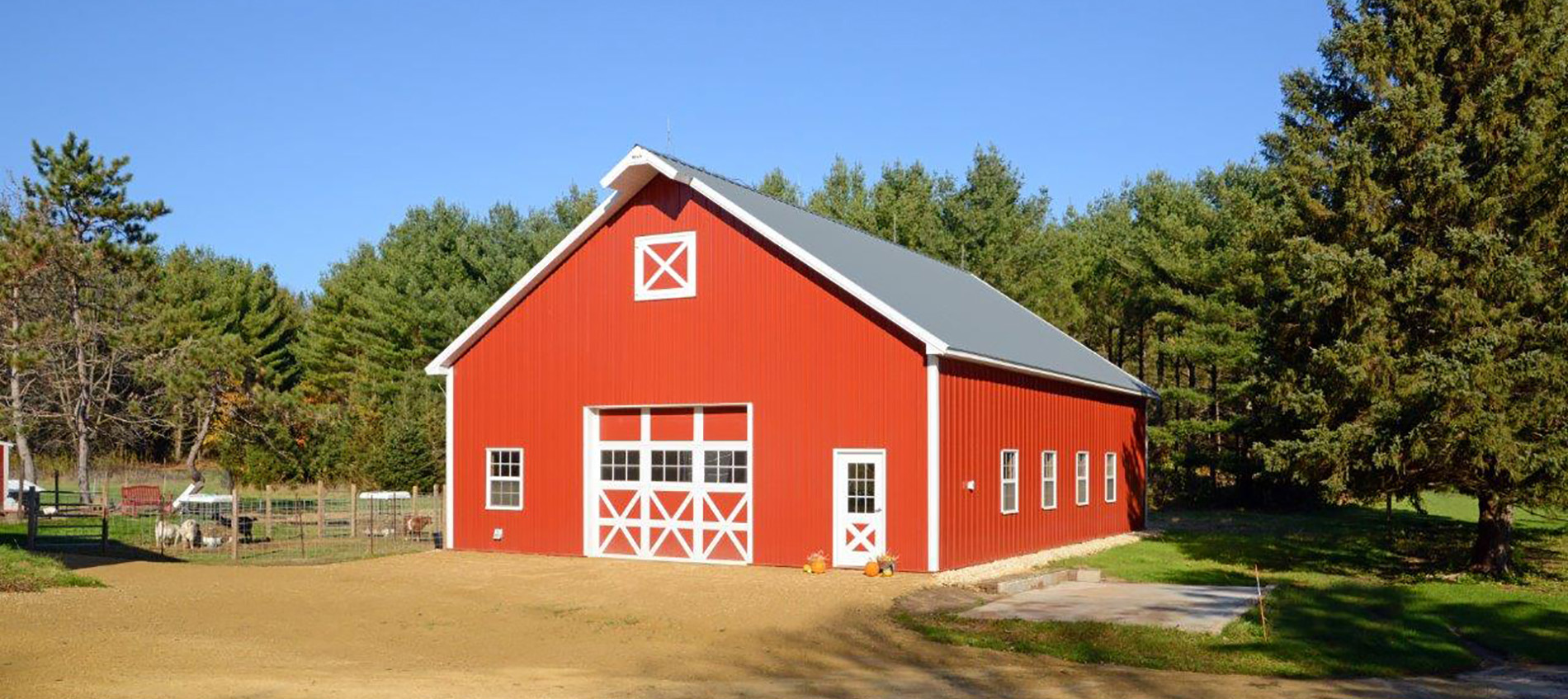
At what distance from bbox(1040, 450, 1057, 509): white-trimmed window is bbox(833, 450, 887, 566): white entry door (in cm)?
533

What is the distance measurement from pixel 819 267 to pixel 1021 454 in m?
5.78

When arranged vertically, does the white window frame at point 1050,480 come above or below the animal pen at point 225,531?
above

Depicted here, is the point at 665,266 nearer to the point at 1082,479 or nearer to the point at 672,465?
the point at 672,465

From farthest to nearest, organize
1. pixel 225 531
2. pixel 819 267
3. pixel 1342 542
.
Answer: pixel 1342 542
pixel 225 531
pixel 819 267

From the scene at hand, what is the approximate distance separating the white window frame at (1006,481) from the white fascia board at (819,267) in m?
3.82

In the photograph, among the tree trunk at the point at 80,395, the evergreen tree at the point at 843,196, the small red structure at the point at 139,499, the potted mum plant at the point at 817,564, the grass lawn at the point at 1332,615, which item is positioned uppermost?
the evergreen tree at the point at 843,196

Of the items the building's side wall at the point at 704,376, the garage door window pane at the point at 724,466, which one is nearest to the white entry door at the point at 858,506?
the building's side wall at the point at 704,376

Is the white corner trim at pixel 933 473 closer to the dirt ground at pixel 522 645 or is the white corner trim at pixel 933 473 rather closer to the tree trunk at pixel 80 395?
the dirt ground at pixel 522 645

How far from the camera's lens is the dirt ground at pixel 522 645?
11.6m

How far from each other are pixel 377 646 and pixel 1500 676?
11506 mm

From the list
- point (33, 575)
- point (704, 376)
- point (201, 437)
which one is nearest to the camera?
point (33, 575)

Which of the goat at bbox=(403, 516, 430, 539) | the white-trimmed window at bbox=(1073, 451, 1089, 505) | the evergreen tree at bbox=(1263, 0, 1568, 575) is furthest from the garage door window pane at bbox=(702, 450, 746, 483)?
the evergreen tree at bbox=(1263, 0, 1568, 575)

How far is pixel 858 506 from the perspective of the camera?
21734mm

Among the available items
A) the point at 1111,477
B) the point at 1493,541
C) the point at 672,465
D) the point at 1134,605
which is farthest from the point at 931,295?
the point at 1493,541
